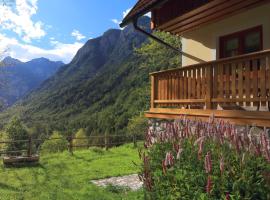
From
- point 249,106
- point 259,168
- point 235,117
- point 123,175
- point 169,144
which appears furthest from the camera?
point 123,175

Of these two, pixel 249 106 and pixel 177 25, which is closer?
pixel 249 106

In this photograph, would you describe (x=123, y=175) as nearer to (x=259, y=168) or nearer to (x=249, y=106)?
(x=249, y=106)

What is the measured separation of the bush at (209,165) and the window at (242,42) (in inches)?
192

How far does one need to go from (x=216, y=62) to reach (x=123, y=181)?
21.3 ft

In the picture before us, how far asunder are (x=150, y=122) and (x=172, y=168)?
5.87 metres

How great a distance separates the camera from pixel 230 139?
5.62 meters

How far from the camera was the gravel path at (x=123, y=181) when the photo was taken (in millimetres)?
12482

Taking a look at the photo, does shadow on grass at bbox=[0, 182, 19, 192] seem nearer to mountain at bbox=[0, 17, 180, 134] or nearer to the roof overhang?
the roof overhang

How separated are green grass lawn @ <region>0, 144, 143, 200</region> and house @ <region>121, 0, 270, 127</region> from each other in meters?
2.57

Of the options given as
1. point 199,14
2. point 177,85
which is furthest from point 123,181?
point 199,14

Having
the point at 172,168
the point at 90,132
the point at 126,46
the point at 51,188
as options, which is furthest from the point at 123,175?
the point at 126,46

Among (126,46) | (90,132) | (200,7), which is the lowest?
(90,132)

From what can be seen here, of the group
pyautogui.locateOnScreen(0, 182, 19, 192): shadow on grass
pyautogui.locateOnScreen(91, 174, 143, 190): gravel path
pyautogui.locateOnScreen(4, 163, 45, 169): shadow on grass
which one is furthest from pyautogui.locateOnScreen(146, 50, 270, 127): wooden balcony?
pyautogui.locateOnScreen(4, 163, 45, 169): shadow on grass

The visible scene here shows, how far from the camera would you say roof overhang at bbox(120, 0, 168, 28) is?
34.5ft
